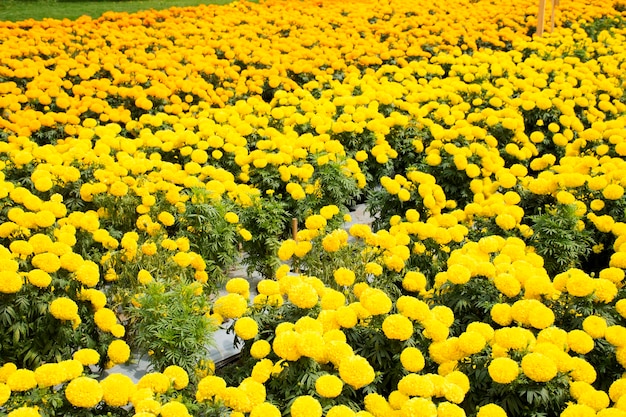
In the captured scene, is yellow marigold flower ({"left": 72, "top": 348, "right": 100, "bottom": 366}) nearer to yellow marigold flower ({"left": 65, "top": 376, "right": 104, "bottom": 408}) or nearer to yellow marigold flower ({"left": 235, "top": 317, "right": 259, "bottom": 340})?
yellow marigold flower ({"left": 65, "top": 376, "right": 104, "bottom": 408})

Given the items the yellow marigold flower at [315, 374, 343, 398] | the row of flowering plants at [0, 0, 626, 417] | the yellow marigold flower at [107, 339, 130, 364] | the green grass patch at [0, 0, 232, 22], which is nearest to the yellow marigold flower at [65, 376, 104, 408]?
the row of flowering plants at [0, 0, 626, 417]

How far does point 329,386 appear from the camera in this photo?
2.92 m

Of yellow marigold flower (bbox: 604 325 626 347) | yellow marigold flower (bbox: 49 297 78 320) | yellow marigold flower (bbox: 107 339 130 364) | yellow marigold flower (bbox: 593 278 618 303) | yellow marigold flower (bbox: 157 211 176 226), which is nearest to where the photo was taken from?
yellow marigold flower (bbox: 604 325 626 347)

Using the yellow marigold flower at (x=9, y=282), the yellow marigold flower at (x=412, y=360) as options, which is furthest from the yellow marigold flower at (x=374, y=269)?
the yellow marigold flower at (x=9, y=282)

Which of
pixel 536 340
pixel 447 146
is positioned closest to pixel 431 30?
pixel 447 146

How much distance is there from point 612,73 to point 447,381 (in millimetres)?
7883

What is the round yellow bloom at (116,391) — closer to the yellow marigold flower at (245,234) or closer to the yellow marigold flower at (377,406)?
the yellow marigold flower at (377,406)

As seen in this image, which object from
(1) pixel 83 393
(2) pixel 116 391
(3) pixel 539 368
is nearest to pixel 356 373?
(3) pixel 539 368

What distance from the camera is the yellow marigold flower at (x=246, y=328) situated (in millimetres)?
3391

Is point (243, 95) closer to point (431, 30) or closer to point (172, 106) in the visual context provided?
point (172, 106)

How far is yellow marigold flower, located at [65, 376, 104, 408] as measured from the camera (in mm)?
2863

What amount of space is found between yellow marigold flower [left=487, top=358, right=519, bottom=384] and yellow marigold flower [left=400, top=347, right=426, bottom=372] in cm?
33

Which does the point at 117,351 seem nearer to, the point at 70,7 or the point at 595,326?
the point at 595,326

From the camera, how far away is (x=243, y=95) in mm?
9234
